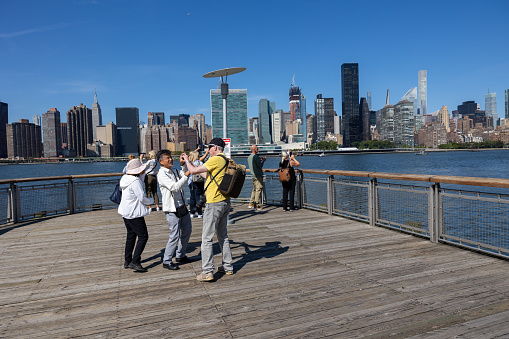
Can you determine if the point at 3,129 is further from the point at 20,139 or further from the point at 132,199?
the point at 132,199

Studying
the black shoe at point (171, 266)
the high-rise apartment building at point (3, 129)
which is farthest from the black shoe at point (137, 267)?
the high-rise apartment building at point (3, 129)

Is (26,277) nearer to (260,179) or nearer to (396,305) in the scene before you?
(396,305)

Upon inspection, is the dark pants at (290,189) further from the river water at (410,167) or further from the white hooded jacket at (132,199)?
the river water at (410,167)

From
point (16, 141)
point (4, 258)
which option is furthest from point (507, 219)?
point (16, 141)

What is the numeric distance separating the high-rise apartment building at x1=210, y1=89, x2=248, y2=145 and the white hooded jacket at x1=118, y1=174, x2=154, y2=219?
15286cm

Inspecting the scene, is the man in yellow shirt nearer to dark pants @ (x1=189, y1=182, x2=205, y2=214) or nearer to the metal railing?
the metal railing

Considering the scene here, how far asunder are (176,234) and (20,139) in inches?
8759

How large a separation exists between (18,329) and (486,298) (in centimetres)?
469

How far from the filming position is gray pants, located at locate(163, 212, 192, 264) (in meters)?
5.14

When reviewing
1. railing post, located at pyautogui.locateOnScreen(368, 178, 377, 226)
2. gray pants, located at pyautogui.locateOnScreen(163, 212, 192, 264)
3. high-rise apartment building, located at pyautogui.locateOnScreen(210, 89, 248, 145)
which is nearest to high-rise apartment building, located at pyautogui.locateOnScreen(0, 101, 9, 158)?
high-rise apartment building, located at pyautogui.locateOnScreen(210, 89, 248, 145)

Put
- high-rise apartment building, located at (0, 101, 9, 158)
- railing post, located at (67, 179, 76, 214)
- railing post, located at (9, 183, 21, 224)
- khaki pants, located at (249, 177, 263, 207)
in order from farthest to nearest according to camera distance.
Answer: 1. high-rise apartment building, located at (0, 101, 9, 158)
2. railing post, located at (67, 179, 76, 214)
3. khaki pants, located at (249, 177, 263, 207)
4. railing post, located at (9, 183, 21, 224)

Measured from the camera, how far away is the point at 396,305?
369cm

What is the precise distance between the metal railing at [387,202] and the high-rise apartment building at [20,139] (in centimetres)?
20916

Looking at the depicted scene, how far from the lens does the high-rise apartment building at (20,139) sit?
187 m
